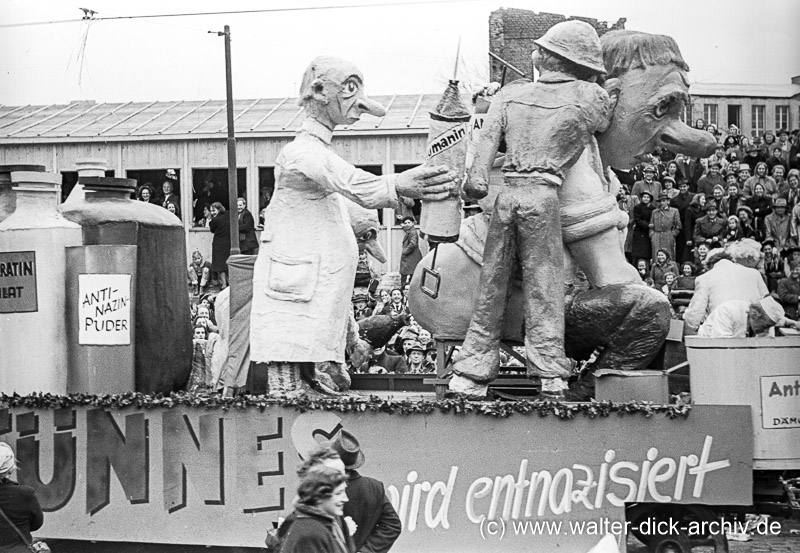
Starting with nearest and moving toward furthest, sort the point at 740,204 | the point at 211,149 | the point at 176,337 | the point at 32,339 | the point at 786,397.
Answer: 1. the point at 786,397
2. the point at 32,339
3. the point at 176,337
4. the point at 740,204
5. the point at 211,149

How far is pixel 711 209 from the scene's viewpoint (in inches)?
510

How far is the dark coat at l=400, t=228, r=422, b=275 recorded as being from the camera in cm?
1368

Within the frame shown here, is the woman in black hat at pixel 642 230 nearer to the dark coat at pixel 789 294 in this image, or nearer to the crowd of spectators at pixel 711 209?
the crowd of spectators at pixel 711 209

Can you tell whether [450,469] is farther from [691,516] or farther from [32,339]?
[32,339]

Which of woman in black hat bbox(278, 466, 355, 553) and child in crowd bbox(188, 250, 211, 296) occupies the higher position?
child in crowd bbox(188, 250, 211, 296)

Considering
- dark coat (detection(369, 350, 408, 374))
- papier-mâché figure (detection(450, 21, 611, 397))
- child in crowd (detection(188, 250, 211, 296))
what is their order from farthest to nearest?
child in crowd (detection(188, 250, 211, 296)) → dark coat (detection(369, 350, 408, 374)) → papier-mâché figure (detection(450, 21, 611, 397))

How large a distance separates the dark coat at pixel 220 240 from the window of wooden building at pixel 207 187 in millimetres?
3252

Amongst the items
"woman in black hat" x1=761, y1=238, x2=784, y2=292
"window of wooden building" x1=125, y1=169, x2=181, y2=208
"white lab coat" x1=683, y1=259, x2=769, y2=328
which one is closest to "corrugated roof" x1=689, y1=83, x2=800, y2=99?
"woman in black hat" x1=761, y1=238, x2=784, y2=292

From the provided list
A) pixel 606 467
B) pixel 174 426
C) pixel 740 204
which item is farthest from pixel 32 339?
pixel 740 204

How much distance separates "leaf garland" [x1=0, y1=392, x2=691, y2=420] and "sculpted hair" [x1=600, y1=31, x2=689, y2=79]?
191 cm

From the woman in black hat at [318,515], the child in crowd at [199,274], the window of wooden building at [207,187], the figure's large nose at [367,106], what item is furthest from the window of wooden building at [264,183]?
the woman in black hat at [318,515]

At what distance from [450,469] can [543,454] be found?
17.4 inches

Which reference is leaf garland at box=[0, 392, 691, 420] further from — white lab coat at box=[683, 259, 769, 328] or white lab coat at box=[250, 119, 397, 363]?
white lab coat at box=[683, 259, 769, 328]

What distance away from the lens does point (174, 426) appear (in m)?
6.69
